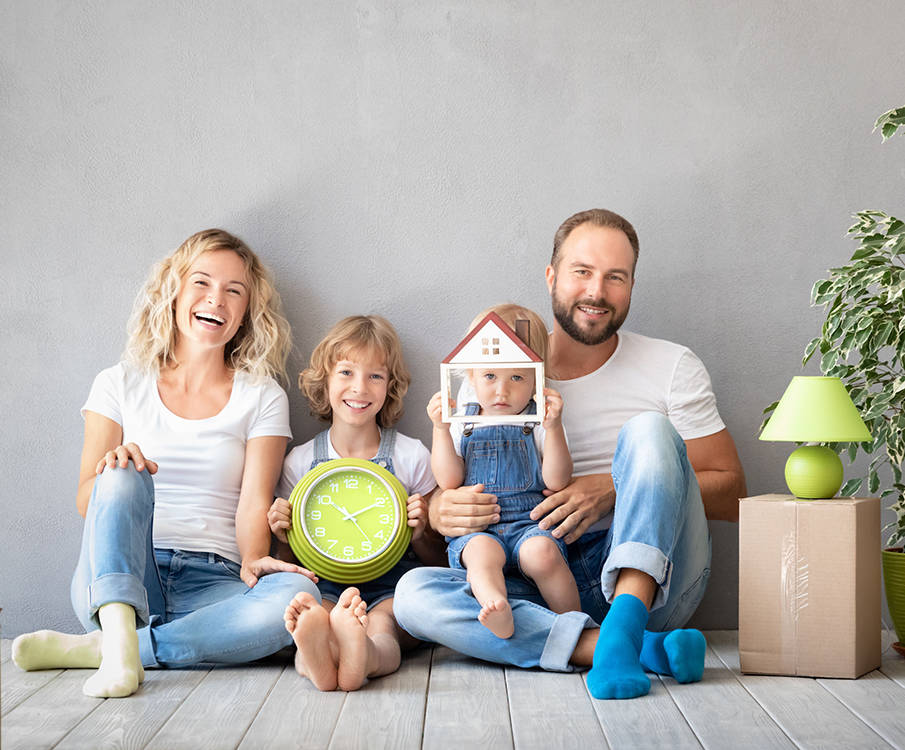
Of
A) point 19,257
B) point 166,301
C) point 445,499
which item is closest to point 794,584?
point 445,499

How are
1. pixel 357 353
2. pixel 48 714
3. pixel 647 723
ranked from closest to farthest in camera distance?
1. pixel 647 723
2. pixel 48 714
3. pixel 357 353

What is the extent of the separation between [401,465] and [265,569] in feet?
1.47

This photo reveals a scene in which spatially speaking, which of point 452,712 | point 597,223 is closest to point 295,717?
point 452,712

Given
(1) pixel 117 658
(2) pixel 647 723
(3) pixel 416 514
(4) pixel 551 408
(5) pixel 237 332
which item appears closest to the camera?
(2) pixel 647 723

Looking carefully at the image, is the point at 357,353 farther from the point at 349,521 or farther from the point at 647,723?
the point at 647,723

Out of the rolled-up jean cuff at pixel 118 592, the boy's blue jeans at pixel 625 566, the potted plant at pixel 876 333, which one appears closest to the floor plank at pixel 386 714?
the boy's blue jeans at pixel 625 566

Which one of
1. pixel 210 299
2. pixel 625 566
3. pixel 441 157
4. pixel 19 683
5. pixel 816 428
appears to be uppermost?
pixel 441 157

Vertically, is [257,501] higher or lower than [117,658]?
higher

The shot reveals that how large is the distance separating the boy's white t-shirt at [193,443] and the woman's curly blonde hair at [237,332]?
6cm

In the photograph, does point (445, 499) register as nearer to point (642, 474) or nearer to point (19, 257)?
point (642, 474)

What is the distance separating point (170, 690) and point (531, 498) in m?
0.88

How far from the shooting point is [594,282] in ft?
7.72

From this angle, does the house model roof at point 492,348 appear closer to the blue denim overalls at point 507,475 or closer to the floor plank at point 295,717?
the blue denim overalls at point 507,475

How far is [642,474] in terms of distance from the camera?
1957 millimetres
